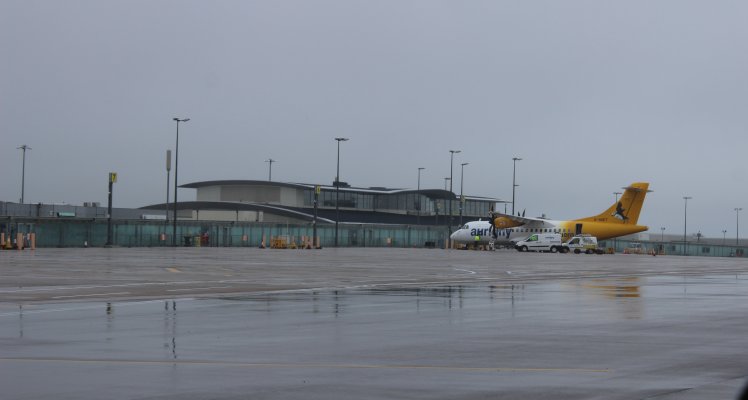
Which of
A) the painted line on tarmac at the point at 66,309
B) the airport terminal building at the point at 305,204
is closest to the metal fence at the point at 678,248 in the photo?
the airport terminal building at the point at 305,204

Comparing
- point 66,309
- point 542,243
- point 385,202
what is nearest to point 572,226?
point 542,243

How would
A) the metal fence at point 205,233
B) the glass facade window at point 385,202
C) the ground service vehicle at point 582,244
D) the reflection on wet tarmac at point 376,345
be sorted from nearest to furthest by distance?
1. the reflection on wet tarmac at point 376,345
2. the metal fence at point 205,233
3. the ground service vehicle at point 582,244
4. the glass facade window at point 385,202

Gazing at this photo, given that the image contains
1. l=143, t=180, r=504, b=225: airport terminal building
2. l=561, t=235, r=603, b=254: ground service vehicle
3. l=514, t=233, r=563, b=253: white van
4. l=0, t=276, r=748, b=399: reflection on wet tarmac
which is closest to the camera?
l=0, t=276, r=748, b=399: reflection on wet tarmac

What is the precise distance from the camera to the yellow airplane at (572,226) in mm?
101062

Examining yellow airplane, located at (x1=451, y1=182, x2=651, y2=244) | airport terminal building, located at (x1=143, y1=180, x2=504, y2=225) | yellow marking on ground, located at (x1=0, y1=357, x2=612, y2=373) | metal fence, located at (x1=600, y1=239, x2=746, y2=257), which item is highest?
airport terminal building, located at (x1=143, y1=180, x2=504, y2=225)

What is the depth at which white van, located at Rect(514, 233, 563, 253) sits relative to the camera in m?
104

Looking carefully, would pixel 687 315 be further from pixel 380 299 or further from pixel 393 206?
pixel 393 206

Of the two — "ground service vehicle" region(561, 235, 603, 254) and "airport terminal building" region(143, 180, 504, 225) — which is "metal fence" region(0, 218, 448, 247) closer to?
"airport terminal building" region(143, 180, 504, 225)

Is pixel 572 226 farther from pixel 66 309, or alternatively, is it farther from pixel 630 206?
pixel 66 309

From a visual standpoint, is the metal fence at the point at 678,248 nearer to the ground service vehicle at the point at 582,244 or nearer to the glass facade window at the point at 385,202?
the glass facade window at the point at 385,202

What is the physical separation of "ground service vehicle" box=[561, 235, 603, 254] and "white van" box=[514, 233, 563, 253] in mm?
1446

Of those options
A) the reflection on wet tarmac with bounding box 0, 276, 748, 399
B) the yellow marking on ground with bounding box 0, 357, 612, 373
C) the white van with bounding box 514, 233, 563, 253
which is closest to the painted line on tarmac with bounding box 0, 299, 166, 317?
the reflection on wet tarmac with bounding box 0, 276, 748, 399

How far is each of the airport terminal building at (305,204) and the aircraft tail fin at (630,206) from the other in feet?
179

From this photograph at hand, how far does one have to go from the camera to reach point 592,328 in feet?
57.0
